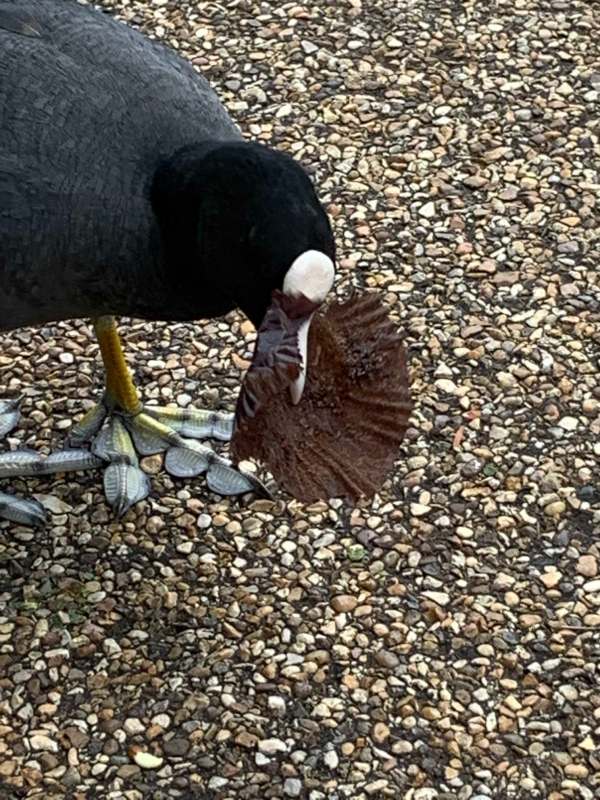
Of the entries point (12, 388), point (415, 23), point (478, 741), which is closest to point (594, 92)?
point (415, 23)

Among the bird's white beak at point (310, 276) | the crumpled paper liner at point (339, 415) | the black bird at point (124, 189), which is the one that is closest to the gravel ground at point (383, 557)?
the crumpled paper liner at point (339, 415)

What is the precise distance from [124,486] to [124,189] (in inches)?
42.2

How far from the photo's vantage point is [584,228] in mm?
5141

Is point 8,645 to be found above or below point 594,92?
below

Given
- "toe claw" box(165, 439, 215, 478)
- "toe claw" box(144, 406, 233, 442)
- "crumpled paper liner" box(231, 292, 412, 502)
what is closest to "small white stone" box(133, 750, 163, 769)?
"crumpled paper liner" box(231, 292, 412, 502)

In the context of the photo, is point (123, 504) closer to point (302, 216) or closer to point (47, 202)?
point (47, 202)

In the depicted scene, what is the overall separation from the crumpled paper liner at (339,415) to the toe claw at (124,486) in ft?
2.89

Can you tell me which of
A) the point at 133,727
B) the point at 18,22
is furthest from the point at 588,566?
the point at 18,22

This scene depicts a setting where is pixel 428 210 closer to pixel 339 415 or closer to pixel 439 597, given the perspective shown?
pixel 439 597

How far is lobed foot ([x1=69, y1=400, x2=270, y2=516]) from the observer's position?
4.31m

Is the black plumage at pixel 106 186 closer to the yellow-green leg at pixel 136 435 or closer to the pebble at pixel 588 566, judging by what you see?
the yellow-green leg at pixel 136 435

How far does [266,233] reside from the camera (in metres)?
3.18

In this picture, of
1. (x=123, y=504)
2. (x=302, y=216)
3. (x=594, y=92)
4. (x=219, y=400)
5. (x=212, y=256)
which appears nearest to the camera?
(x=302, y=216)

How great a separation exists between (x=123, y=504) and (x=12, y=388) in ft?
2.18
